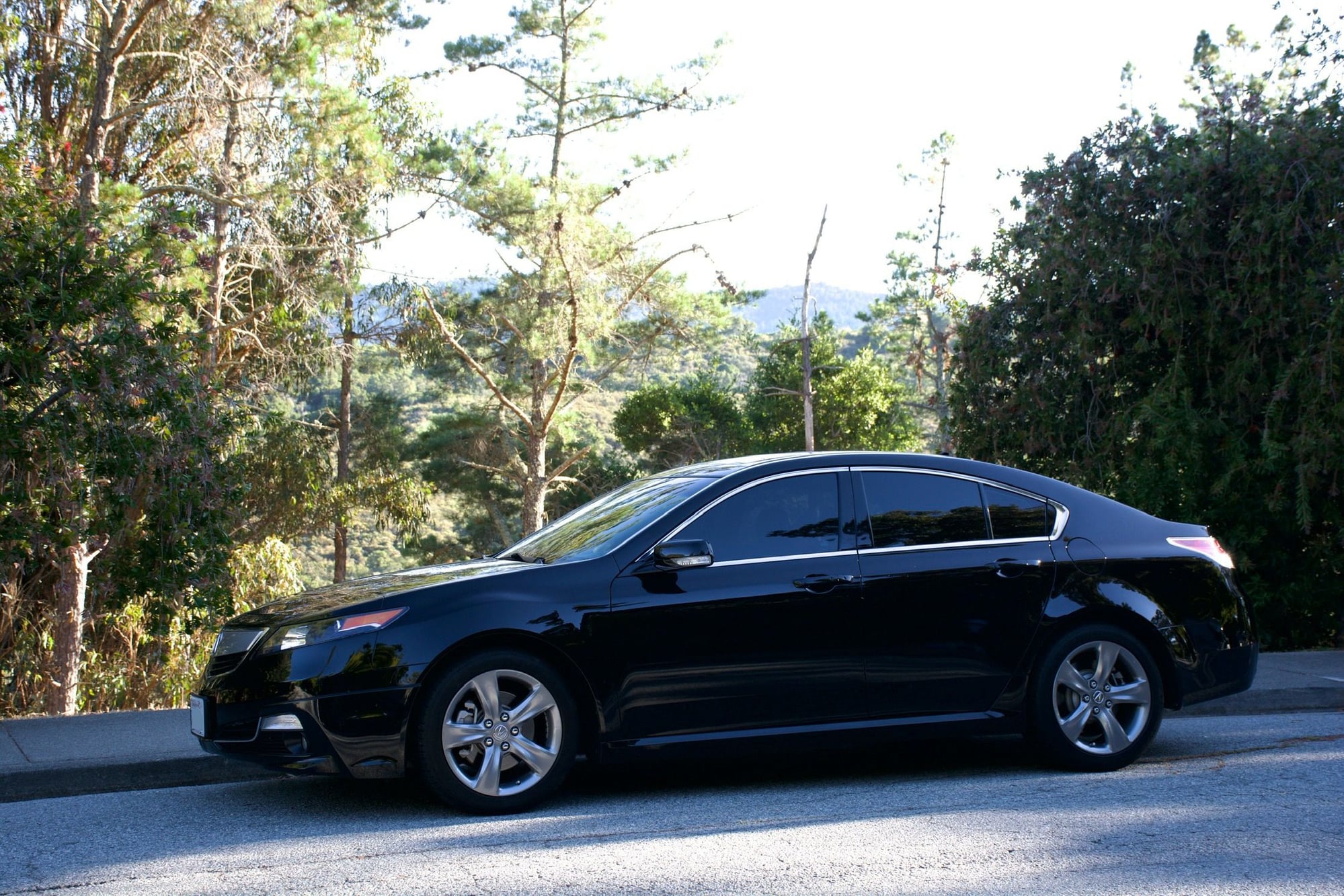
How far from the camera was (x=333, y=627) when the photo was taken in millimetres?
5438

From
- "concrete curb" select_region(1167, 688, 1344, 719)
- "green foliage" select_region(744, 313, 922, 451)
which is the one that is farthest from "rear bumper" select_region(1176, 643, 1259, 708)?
"green foliage" select_region(744, 313, 922, 451)

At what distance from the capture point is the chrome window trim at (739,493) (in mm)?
5832

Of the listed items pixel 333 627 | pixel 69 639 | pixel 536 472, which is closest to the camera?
pixel 333 627

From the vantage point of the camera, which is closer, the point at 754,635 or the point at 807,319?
the point at 754,635

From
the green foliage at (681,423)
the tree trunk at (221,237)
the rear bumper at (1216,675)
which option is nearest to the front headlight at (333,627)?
the rear bumper at (1216,675)

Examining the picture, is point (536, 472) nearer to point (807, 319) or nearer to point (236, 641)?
point (807, 319)

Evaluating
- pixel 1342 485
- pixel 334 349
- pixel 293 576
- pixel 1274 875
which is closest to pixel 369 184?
pixel 334 349

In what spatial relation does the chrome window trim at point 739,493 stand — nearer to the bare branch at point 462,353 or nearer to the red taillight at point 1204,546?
the red taillight at point 1204,546

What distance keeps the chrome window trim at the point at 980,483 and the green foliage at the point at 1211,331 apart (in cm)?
525

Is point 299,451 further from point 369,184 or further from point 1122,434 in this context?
point 1122,434

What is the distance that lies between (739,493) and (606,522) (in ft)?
2.37

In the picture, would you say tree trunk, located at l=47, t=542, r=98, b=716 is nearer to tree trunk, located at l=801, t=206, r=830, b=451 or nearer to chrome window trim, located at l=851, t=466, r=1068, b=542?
chrome window trim, located at l=851, t=466, r=1068, b=542

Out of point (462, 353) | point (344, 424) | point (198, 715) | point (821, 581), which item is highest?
point (462, 353)

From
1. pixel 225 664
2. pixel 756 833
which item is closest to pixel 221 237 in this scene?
pixel 225 664
